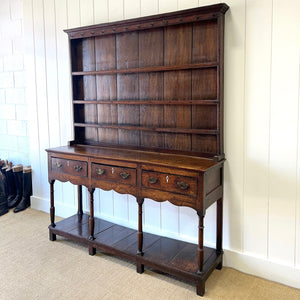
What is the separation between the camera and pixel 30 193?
3.90 m

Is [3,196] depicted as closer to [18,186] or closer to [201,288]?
[18,186]

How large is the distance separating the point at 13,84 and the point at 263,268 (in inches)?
137

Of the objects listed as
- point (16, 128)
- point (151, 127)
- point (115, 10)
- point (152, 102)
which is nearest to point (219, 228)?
point (151, 127)

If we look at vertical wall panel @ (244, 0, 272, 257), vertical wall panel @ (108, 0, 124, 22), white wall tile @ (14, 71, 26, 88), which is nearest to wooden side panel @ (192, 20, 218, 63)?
vertical wall panel @ (244, 0, 272, 257)

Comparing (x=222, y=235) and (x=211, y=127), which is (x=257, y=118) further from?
(x=222, y=235)

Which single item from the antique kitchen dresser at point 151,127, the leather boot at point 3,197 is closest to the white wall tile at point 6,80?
the leather boot at point 3,197

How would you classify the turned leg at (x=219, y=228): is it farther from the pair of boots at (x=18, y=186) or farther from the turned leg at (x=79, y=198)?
the pair of boots at (x=18, y=186)

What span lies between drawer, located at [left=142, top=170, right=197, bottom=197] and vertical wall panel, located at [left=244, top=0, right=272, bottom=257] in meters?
0.51

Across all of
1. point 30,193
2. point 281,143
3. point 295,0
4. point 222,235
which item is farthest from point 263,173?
point 30,193

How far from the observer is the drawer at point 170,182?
2141 mm

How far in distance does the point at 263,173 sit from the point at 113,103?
139 centimetres

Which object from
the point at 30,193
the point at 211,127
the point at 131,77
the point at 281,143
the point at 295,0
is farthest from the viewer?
the point at 30,193

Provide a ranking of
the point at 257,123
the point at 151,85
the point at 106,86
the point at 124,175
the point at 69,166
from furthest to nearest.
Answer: the point at 106,86
the point at 69,166
the point at 151,85
the point at 124,175
the point at 257,123

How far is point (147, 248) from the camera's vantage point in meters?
2.59
